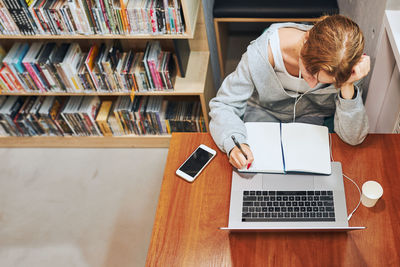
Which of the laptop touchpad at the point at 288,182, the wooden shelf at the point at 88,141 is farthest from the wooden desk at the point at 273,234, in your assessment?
the wooden shelf at the point at 88,141

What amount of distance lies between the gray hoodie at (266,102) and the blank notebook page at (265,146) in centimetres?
4

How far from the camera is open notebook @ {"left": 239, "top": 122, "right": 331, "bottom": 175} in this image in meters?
1.25

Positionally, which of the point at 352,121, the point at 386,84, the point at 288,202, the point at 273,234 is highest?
the point at 386,84

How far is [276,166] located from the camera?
1256 millimetres

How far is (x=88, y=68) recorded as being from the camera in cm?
200

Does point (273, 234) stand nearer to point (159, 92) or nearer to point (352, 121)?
point (352, 121)

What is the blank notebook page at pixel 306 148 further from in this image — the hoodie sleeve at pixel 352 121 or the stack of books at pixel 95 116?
the stack of books at pixel 95 116

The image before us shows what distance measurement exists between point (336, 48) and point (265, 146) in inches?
15.6

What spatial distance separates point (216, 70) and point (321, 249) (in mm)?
1556

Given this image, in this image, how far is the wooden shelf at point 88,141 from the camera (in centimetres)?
238

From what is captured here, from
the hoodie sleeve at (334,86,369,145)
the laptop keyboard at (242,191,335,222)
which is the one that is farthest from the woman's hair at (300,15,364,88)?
the laptop keyboard at (242,191,335,222)

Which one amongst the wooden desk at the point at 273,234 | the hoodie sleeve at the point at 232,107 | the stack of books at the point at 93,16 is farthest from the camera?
the stack of books at the point at 93,16

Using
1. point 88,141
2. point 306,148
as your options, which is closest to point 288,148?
point 306,148

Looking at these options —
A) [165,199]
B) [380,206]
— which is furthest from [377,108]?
[165,199]
